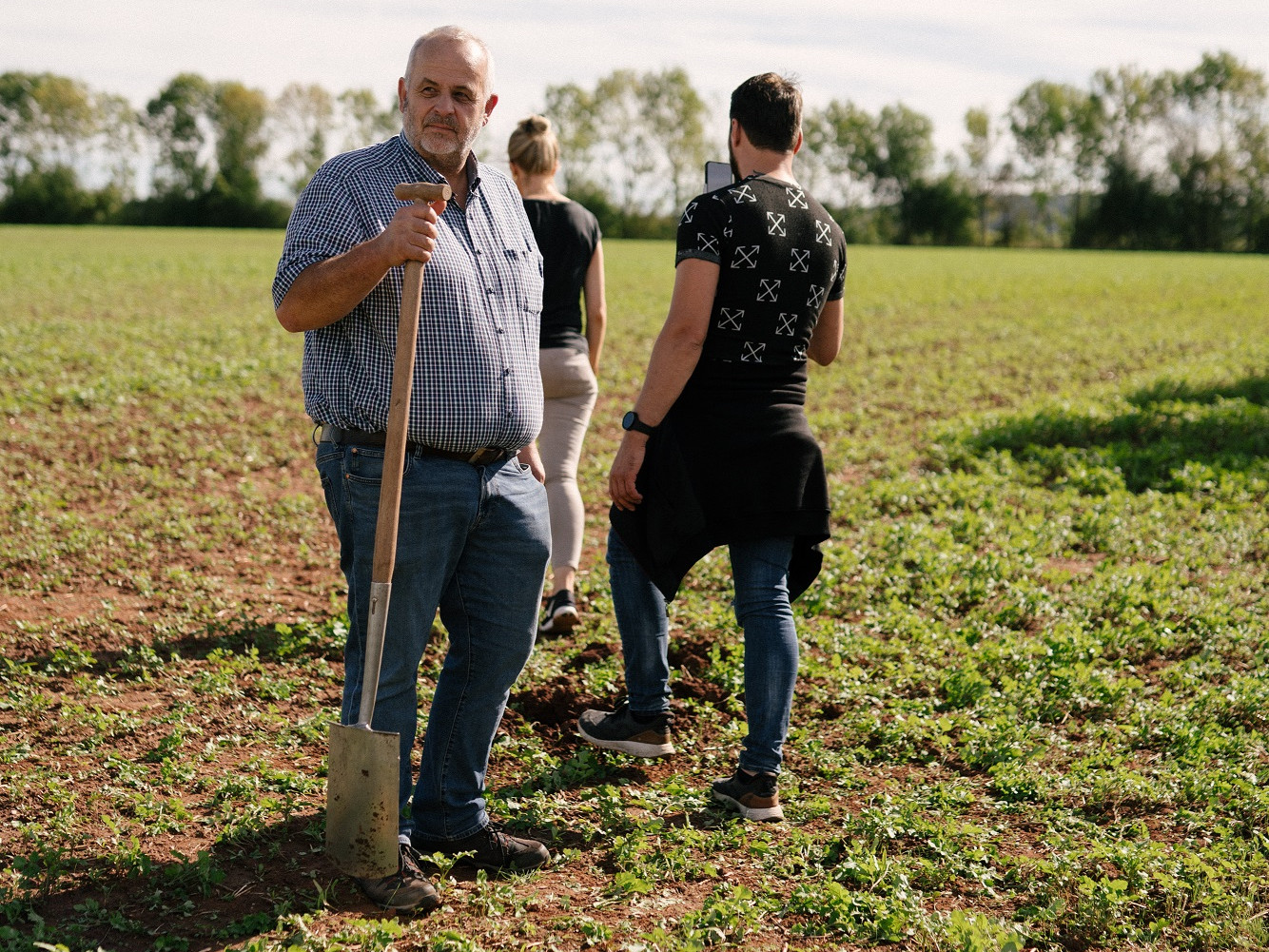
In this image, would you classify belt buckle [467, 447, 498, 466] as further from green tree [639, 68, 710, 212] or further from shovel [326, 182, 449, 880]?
green tree [639, 68, 710, 212]

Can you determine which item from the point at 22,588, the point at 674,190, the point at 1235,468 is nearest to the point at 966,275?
the point at 1235,468

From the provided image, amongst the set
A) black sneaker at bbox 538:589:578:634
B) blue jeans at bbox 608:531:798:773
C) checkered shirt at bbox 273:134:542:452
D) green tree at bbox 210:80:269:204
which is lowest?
black sneaker at bbox 538:589:578:634

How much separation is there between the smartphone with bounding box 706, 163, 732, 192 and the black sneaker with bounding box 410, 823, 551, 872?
225 cm

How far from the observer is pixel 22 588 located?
5789mm

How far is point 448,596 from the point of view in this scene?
131 inches

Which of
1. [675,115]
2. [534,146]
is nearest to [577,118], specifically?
[675,115]

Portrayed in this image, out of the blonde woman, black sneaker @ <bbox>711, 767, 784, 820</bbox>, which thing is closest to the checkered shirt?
black sneaker @ <bbox>711, 767, 784, 820</bbox>

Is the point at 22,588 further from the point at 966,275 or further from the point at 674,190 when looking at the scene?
the point at 674,190

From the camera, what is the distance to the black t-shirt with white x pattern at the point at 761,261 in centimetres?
355

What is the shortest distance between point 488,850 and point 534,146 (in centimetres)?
306

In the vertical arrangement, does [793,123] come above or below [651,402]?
above

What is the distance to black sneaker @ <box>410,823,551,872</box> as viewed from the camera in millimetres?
3410

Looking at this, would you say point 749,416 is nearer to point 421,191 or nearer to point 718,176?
point 718,176

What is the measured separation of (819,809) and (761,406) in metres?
1.38
